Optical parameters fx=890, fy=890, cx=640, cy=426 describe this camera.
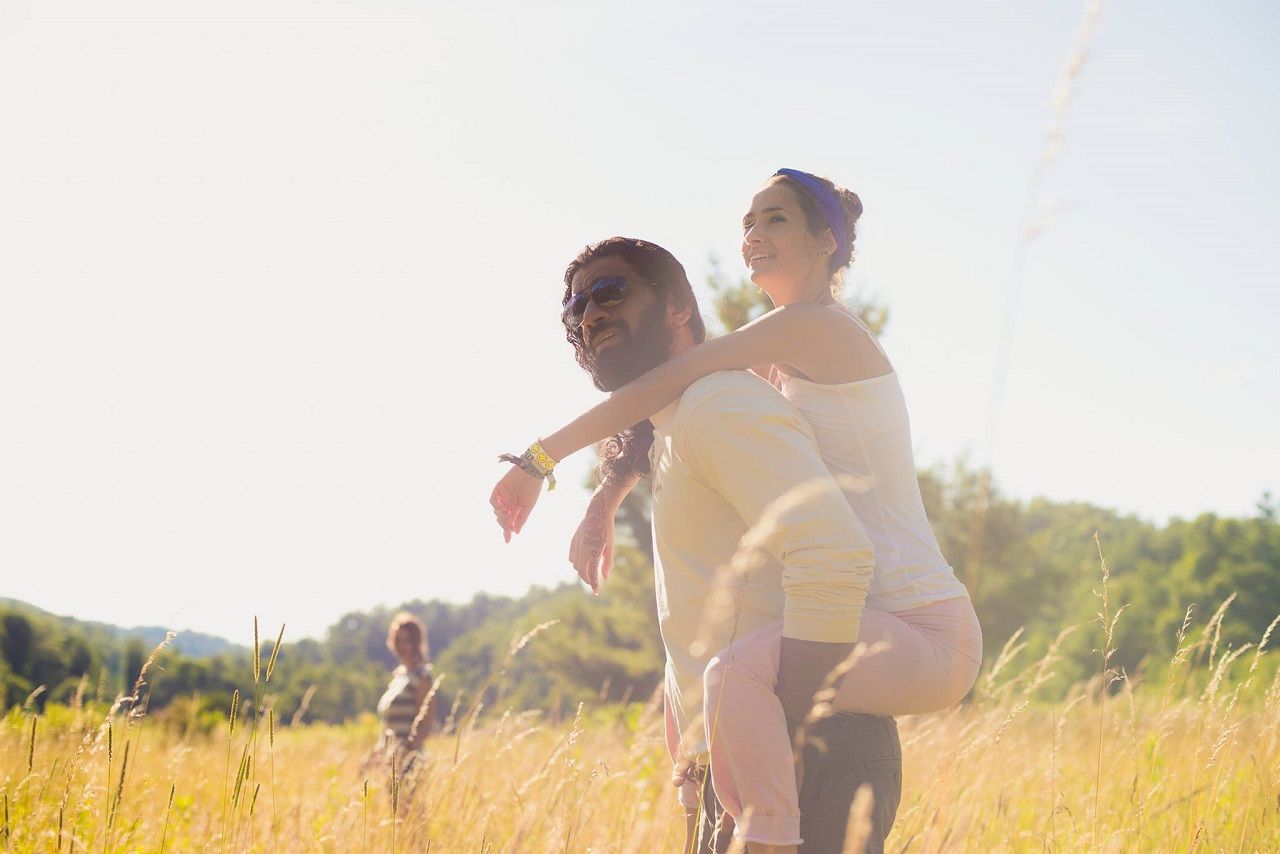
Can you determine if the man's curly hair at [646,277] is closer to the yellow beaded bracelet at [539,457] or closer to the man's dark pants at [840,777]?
the yellow beaded bracelet at [539,457]

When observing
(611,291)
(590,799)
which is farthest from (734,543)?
(590,799)

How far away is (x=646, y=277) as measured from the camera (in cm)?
234

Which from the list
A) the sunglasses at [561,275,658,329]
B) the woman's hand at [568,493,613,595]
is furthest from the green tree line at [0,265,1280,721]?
the sunglasses at [561,275,658,329]

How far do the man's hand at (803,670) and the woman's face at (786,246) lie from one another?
0.97m

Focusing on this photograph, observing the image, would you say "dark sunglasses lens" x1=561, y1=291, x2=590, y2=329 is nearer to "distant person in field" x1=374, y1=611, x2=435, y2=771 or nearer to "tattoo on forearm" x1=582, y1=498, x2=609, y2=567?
"tattoo on forearm" x1=582, y1=498, x2=609, y2=567

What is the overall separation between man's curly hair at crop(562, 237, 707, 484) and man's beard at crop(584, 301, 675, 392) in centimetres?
6

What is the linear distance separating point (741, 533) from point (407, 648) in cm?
639

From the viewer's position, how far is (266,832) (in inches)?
121

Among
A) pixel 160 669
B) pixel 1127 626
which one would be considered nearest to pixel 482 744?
pixel 160 669

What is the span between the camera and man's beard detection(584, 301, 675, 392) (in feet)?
7.50

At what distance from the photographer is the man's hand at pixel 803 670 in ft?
5.74

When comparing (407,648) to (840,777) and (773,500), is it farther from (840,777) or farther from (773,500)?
(773,500)

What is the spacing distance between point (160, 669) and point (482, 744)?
54.8 inches

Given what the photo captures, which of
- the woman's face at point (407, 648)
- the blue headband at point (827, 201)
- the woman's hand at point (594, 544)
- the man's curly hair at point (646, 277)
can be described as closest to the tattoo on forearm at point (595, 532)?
the woman's hand at point (594, 544)
